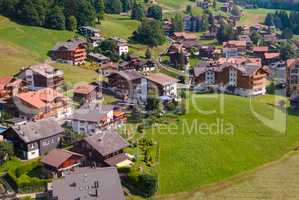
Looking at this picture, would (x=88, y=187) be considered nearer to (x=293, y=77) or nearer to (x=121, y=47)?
(x=293, y=77)

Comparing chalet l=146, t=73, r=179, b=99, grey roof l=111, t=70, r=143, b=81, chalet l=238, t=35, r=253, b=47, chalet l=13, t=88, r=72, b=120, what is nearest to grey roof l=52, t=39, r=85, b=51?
grey roof l=111, t=70, r=143, b=81

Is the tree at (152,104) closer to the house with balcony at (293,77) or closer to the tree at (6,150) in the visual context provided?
the tree at (6,150)

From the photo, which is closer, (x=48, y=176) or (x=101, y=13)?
(x=48, y=176)

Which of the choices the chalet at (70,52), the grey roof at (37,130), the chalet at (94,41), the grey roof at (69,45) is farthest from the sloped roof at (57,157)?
the chalet at (94,41)

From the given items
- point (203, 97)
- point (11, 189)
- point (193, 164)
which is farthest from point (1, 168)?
point (203, 97)

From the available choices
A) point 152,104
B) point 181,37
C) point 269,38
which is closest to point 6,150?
point 152,104

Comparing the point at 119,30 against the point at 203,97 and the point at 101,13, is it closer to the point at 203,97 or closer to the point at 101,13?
the point at 101,13
